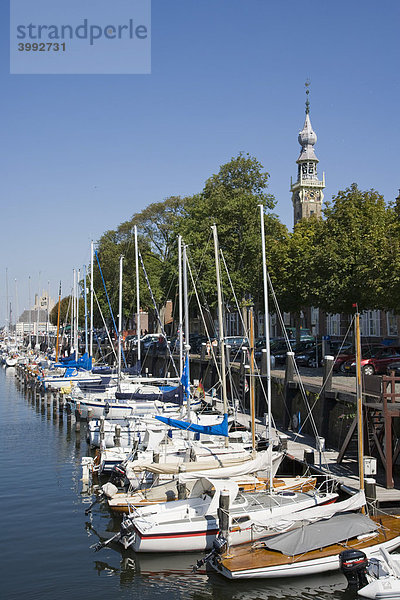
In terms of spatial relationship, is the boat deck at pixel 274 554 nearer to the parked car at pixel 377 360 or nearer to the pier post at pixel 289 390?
the pier post at pixel 289 390

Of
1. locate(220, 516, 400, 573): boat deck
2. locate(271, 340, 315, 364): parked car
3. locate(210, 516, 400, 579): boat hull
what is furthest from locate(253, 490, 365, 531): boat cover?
locate(271, 340, 315, 364): parked car

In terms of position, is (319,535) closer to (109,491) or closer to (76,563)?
(76,563)

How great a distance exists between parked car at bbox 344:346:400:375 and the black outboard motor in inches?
710

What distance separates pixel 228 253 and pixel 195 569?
38827 mm

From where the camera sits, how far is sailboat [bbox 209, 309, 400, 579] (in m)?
16.4

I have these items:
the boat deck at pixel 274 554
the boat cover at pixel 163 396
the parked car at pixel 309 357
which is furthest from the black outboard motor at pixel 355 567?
the parked car at pixel 309 357

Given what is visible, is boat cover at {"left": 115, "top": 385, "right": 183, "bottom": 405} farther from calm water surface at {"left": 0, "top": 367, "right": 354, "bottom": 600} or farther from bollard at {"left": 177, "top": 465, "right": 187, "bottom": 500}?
bollard at {"left": 177, "top": 465, "right": 187, "bottom": 500}

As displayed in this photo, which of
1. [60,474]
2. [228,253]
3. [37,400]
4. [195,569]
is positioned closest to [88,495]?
[60,474]

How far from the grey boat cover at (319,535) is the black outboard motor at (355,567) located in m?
1.25

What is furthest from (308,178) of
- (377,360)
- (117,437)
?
(117,437)

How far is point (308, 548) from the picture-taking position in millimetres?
16766

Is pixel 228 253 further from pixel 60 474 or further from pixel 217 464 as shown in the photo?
pixel 217 464

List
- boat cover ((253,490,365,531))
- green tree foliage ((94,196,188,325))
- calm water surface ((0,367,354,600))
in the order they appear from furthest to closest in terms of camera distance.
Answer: green tree foliage ((94,196,188,325))
boat cover ((253,490,365,531))
calm water surface ((0,367,354,600))

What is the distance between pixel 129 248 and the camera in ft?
261
